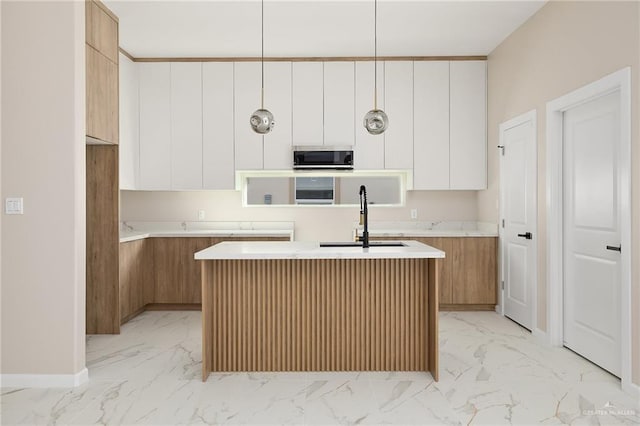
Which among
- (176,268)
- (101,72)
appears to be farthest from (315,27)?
(176,268)

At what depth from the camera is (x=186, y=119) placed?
18.2 ft

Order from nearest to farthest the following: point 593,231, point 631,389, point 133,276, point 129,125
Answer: point 631,389 < point 593,231 < point 133,276 < point 129,125

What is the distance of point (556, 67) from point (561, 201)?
109 centimetres

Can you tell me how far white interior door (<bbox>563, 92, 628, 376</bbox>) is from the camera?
3.27 meters

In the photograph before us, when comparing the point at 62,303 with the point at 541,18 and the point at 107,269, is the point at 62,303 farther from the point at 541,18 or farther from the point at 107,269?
the point at 541,18

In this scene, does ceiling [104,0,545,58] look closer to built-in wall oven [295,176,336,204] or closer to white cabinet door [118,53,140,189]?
white cabinet door [118,53,140,189]

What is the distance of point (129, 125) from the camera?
5.36 m

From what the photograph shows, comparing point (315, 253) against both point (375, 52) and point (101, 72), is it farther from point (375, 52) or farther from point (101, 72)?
point (375, 52)

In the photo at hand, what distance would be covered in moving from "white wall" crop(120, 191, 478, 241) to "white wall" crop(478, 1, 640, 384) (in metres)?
0.44

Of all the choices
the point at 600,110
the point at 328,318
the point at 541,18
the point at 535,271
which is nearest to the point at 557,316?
the point at 535,271

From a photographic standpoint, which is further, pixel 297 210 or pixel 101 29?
pixel 297 210

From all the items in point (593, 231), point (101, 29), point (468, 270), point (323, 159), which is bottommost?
point (468, 270)

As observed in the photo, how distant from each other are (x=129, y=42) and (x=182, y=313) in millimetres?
2925

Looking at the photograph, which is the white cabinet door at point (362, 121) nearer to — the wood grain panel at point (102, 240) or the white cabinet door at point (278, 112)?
the white cabinet door at point (278, 112)
